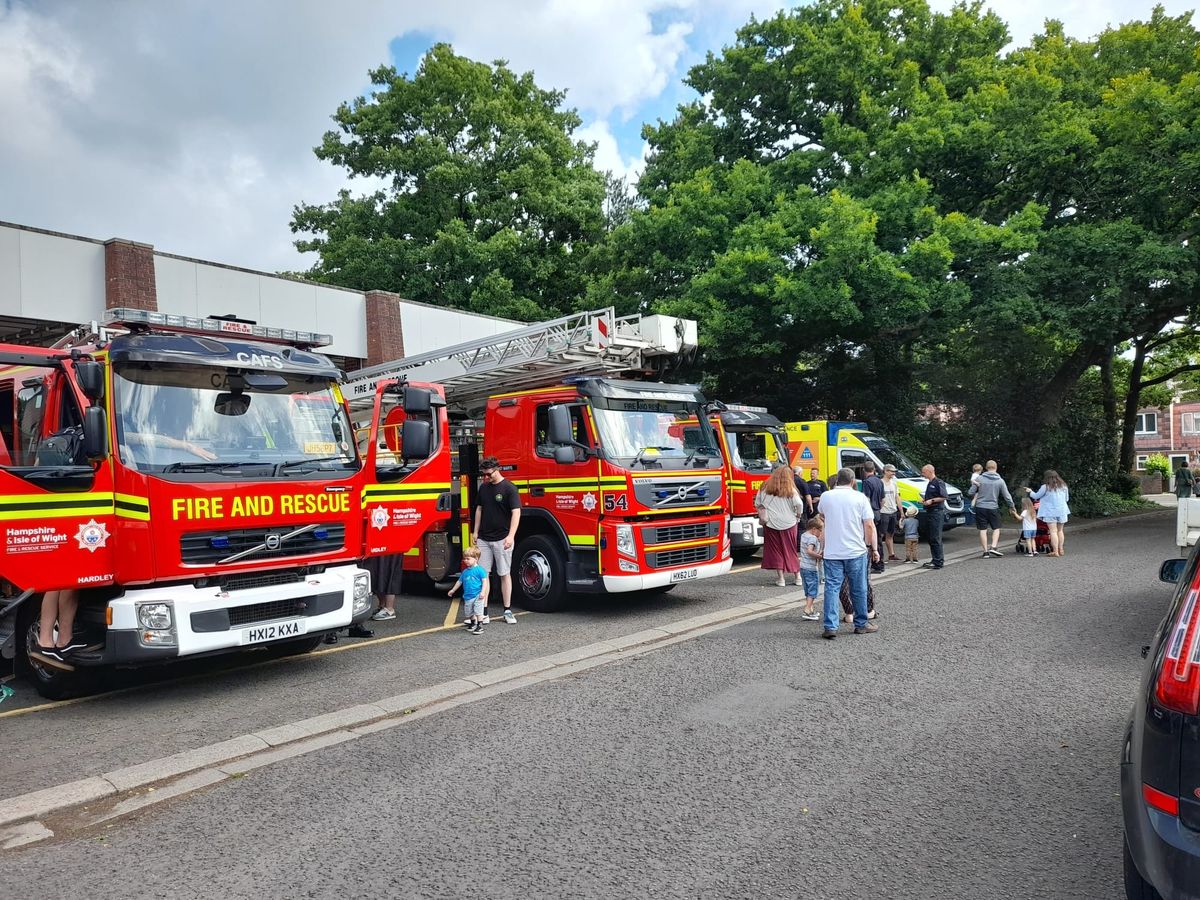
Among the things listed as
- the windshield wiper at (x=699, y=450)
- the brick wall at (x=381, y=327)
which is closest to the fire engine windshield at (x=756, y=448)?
the windshield wiper at (x=699, y=450)

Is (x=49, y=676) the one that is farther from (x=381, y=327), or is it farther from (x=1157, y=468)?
(x=1157, y=468)

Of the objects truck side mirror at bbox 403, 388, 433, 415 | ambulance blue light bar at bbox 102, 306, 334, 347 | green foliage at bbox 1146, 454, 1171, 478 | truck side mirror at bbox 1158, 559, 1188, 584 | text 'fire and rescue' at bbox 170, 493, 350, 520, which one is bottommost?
green foliage at bbox 1146, 454, 1171, 478

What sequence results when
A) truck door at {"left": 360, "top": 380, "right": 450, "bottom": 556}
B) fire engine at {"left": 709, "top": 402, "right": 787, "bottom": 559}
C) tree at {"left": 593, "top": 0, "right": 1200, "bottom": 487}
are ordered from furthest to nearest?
tree at {"left": 593, "top": 0, "right": 1200, "bottom": 487} → fire engine at {"left": 709, "top": 402, "right": 787, "bottom": 559} → truck door at {"left": 360, "top": 380, "right": 450, "bottom": 556}

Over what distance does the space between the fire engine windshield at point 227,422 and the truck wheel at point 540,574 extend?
10.7 feet

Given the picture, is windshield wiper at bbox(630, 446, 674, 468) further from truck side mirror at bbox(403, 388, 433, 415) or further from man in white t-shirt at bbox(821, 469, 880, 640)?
truck side mirror at bbox(403, 388, 433, 415)

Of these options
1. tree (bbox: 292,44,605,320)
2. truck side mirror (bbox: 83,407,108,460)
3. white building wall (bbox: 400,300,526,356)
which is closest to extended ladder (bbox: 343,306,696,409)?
truck side mirror (bbox: 83,407,108,460)

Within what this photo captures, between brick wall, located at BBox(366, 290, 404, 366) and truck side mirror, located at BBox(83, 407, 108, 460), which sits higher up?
brick wall, located at BBox(366, 290, 404, 366)

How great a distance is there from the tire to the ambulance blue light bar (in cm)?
679

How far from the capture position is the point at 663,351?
442 inches

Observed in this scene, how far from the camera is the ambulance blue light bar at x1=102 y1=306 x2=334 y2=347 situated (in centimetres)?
669

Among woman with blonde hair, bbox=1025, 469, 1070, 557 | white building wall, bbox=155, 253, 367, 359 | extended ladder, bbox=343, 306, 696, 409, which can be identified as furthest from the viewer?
white building wall, bbox=155, 253, 367, 359

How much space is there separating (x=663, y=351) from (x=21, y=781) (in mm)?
8112

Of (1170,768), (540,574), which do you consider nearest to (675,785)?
(1170,768)

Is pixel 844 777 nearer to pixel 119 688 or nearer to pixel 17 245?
pixel 119 688
